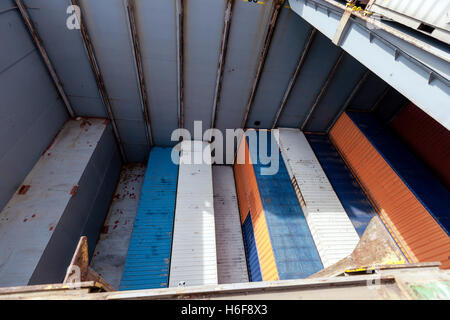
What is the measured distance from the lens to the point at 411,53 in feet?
13.8

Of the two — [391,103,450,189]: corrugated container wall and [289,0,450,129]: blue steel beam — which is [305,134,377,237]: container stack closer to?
[391,103,450,189]: corrugated container wall

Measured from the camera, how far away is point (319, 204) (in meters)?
9.92

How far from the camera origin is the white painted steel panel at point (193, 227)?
28.1 feet

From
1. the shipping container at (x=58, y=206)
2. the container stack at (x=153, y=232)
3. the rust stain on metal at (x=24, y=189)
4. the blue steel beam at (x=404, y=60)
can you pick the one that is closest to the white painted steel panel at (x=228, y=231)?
the container stack at (x=153, y=232)

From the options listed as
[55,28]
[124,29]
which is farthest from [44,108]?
[124,29]

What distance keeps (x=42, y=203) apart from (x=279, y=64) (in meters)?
12.8

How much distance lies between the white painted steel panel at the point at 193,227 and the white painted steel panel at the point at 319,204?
4572mm

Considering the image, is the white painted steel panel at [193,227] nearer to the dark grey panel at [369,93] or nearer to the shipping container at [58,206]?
the shipping container at [58,206]

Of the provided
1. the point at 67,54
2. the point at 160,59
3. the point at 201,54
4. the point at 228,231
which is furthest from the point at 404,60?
the point at 67,54

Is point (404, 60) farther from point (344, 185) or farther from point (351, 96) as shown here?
point (351, 96)
